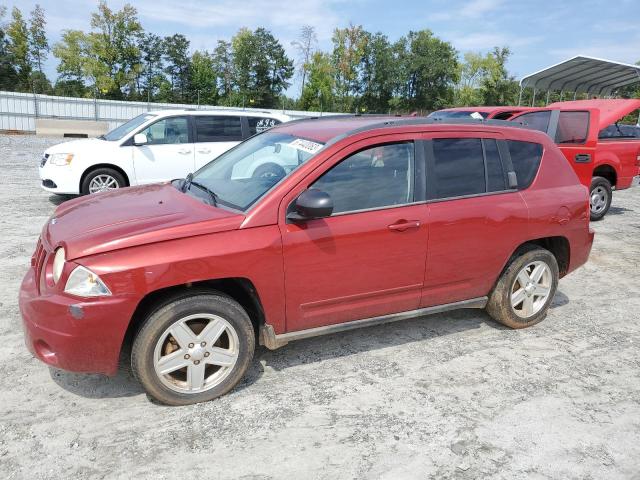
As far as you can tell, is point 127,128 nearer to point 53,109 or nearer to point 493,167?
point 493,167

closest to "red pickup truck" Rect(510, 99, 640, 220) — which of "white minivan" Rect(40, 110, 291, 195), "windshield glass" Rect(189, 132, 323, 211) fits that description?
"white minivan" Rect(40, 110, 291, 195)

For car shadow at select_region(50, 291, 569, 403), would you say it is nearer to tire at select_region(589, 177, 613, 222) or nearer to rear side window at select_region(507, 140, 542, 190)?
rear side window at select_region(507, 140, 542, 190)

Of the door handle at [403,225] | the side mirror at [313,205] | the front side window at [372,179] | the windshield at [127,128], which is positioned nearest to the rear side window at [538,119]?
the front side window at [372,179]

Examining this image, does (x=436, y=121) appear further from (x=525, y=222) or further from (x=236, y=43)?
(x=236, y=43)

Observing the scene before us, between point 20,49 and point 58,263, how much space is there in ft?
181

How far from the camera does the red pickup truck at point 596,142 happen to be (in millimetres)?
8594

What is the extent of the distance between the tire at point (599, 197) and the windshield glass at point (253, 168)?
760 centimetres

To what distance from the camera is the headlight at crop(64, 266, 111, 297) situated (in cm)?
289

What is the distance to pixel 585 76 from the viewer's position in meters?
23.2

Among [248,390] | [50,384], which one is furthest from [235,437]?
[50,384]

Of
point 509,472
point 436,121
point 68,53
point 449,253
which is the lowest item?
point 509,472

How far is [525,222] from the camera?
14.2 ft

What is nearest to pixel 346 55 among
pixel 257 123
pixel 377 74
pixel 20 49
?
pixel 377 74

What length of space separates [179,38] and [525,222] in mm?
64068
